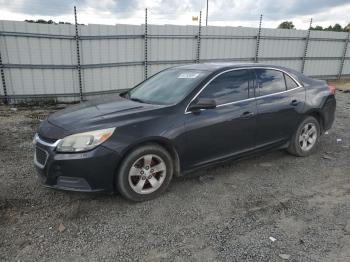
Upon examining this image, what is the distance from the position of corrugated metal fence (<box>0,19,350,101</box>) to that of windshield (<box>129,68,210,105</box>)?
5.52m

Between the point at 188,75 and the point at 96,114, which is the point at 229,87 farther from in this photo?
the point at 96,114

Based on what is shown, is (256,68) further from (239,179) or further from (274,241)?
(274,241)

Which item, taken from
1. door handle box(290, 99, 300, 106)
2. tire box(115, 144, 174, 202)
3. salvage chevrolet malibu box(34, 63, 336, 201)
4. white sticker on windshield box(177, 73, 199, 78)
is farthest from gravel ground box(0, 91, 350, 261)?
→ white sticker on windshield box(177, 73, 199, 78)

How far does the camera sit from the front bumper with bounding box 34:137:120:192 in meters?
3.32

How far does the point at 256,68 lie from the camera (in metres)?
4.67

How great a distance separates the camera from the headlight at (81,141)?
334cm

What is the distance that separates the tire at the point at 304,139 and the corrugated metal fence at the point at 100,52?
6.68 meters

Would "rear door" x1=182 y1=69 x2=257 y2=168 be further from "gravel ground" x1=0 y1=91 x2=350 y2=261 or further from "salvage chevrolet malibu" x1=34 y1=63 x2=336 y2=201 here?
"gravel ground" x1=0 y1=91 x2=350 y2=261

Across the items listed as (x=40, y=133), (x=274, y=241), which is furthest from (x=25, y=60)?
(x=274, y=241)

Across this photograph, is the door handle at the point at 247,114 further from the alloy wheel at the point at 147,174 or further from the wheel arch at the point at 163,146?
the alloy wheel at the point at 147,174

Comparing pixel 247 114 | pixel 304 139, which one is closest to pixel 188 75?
pixel 247 114

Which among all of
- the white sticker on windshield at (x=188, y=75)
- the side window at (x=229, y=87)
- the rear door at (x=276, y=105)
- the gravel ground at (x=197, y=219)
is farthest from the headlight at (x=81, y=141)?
the rear door at (x=276, y=105)

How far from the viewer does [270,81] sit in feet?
15.7

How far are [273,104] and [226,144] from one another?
1.05 meters
